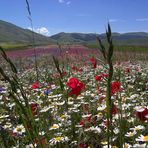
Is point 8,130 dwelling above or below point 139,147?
below

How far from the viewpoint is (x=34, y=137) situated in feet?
5.49

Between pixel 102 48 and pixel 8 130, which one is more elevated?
pixel 102 48

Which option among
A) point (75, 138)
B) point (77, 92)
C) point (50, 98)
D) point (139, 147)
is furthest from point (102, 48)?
point (50, 98)

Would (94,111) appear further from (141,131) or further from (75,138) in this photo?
(141,131)

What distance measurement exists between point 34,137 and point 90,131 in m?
2.31

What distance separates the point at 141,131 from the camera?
3666 mm

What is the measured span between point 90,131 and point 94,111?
63.4 inches

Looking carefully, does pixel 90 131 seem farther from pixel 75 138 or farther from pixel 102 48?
pixel 102 48

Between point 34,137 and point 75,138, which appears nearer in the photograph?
point 34,137

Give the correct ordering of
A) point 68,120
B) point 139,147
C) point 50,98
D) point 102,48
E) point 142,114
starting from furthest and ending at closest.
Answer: point 50,98, point 68,120, point 142,114, point 139,147, point 102,48

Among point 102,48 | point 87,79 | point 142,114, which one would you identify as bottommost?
point 87,79

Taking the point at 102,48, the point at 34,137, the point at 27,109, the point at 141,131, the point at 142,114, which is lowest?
the point at 141,131

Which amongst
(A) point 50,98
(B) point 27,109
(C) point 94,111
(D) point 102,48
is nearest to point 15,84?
(B) point 27,109

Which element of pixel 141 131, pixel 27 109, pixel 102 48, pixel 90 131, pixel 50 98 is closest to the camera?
pixel 102 48
